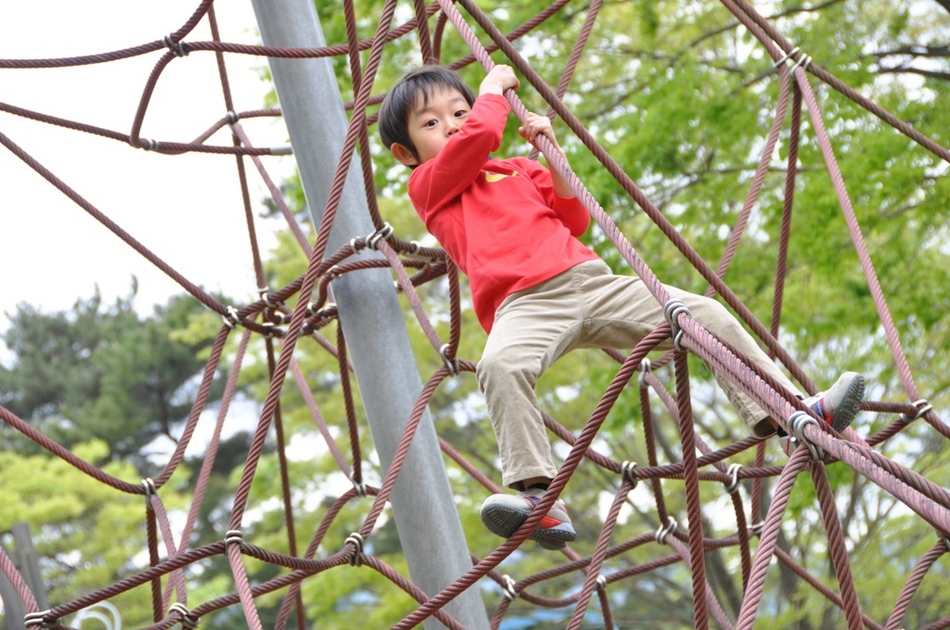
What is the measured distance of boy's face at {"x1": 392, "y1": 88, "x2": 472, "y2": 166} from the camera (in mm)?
2234

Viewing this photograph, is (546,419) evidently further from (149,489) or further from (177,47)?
(177,47)

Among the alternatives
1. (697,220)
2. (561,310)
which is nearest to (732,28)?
(697,220)

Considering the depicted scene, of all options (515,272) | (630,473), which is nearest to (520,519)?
(515,272)

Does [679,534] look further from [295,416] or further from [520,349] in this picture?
[295,416]

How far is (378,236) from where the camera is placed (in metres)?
2.61

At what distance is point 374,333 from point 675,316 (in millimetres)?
1337

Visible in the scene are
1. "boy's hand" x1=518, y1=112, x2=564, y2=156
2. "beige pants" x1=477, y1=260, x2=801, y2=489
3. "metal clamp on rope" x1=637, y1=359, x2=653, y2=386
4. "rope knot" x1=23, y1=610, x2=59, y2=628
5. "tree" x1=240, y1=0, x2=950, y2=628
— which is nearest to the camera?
"boy's hand" x1=518, y1=112, x2=564, y2=156

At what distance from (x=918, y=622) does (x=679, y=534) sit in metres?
4.74

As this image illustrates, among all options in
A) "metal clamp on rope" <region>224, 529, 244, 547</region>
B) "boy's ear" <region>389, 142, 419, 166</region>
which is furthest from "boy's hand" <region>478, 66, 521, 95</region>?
"metal clamp on rope" <region>224, 529, 244, 547</region>

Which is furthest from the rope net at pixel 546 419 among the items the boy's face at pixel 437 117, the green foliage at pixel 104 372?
the green foliage at pixel 104 372

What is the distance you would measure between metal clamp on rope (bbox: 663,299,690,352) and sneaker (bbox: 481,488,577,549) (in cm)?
43

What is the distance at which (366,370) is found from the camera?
8.87ft

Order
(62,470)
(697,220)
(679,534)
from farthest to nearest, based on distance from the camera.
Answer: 1. (62,470)
2. (697,220)
3. (679,534)

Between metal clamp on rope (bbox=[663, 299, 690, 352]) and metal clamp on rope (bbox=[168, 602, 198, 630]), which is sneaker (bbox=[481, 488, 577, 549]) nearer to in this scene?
metal clamp on rope (bbox=[663, 299, 690, 352])
